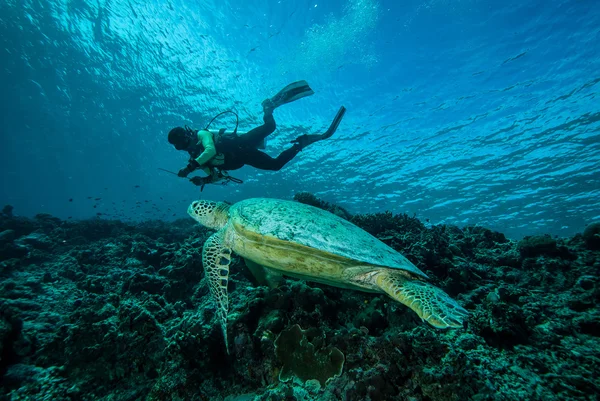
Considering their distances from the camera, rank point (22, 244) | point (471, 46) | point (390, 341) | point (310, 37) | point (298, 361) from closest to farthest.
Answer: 1. point (390, 341)
2. point (298, 361)
3. point (22, 244)
4. point (471, 46)
5. point (310, 37)

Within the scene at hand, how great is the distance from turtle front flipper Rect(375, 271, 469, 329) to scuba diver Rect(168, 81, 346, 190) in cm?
510

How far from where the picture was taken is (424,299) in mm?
2469

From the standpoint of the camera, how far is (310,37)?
600 inches

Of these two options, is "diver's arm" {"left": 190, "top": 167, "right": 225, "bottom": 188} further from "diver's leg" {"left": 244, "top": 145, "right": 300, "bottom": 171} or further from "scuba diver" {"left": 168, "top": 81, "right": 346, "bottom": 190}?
"diver's leg" {"left": 244, "top": 145, "right": 300, "bottom": 171}

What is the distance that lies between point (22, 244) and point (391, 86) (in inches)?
811

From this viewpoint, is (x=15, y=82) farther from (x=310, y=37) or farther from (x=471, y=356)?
(x=471, y=356)

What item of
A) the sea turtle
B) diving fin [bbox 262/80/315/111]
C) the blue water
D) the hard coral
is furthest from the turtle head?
the blue water

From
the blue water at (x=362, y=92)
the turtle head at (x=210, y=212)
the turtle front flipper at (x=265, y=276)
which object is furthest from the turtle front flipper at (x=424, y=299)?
the blue water at (x=362, y=92)

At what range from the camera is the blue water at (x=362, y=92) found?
531 inches

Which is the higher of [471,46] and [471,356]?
[471,46]

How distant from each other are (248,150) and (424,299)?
694 cm

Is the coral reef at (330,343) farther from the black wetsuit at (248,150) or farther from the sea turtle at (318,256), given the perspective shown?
the black wetsuit at (248,150)

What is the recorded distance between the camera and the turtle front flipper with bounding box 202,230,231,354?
279cm

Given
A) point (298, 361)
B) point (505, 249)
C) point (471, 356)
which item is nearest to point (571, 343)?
point (471, 356)
